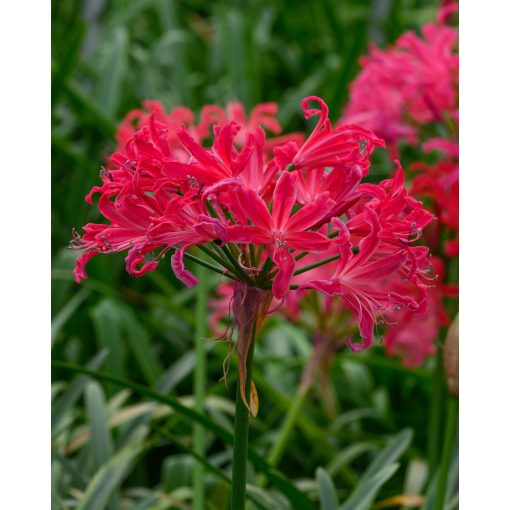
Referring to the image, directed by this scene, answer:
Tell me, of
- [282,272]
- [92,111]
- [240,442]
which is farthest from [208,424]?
[92,111]

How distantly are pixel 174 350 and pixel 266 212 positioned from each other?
52.1 inches

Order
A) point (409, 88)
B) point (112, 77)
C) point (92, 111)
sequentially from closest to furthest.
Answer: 1. point (409, 88)
2. point (92, 111)
3. point (112, 77)

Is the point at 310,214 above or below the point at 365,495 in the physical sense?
above

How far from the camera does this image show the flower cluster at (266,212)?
67 centimetres

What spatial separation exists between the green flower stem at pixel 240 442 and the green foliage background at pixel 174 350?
298mm

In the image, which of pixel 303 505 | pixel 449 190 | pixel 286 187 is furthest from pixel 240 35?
pixel 286 187

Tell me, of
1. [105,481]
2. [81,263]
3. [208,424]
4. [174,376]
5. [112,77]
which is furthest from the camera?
[112,77]

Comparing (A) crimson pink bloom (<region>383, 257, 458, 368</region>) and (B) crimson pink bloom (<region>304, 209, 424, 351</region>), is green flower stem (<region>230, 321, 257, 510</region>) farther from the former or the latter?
(A) crimson pink bloom (<region>383, 257, 458, 368</region>)

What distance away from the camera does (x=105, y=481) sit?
1.21 meters

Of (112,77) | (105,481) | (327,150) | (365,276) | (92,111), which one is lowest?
(105,481)

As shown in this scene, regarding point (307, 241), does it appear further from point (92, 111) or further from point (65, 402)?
point (92, 111)

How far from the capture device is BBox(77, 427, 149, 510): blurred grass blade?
116cm

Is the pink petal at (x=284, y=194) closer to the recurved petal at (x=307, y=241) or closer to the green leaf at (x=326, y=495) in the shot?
the recurved petal at (x=307, y=241)

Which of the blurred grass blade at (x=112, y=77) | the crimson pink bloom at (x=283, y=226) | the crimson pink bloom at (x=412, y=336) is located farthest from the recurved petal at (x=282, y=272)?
the blurred grass blade at (x=112, y=77)
